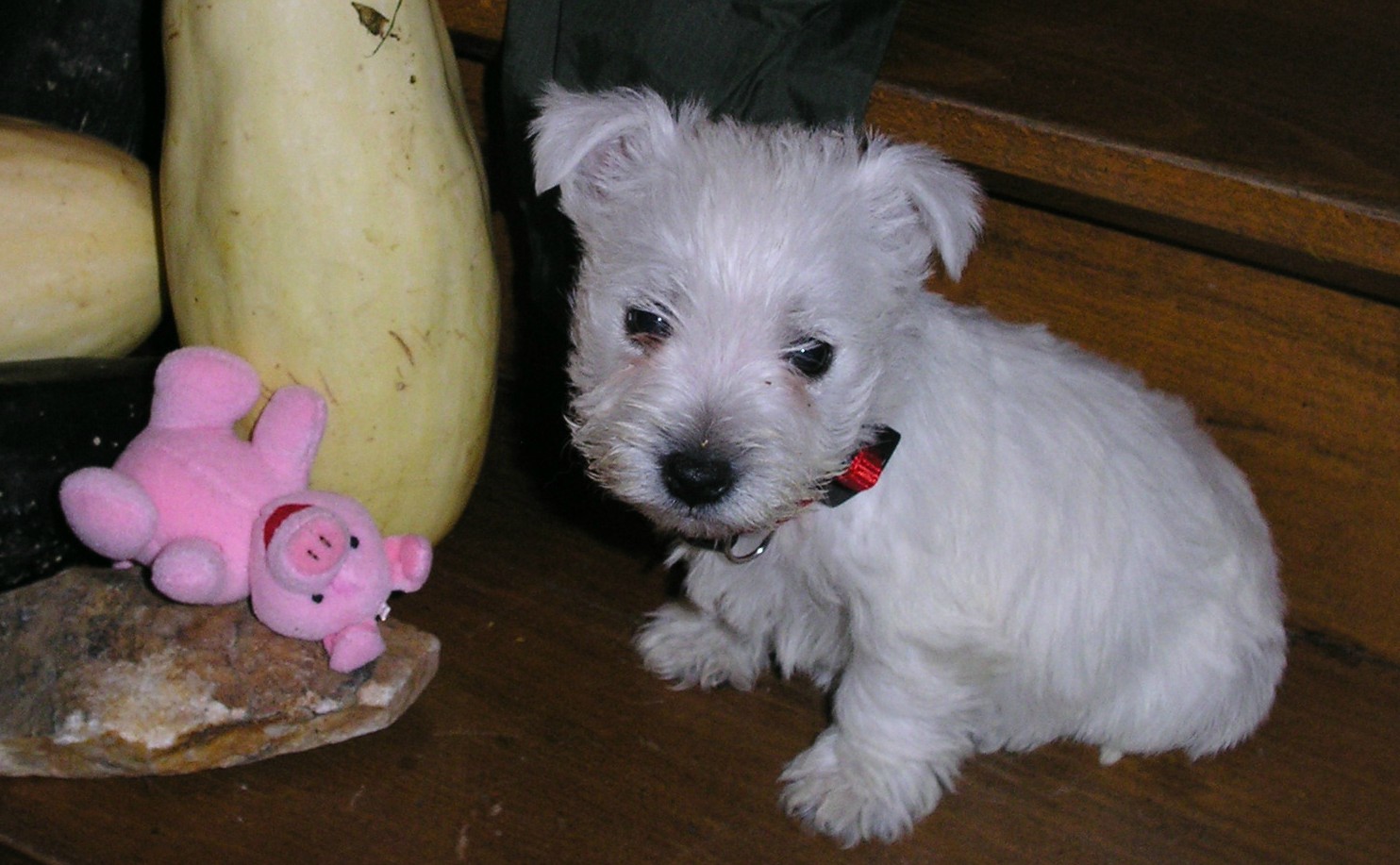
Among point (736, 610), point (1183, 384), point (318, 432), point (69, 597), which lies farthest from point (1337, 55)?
point (69, 597)

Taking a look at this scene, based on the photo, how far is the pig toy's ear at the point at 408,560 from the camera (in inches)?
91.4

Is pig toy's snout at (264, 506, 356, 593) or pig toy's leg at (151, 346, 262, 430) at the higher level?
pig toy's leg at (151, 346, 262, 430)

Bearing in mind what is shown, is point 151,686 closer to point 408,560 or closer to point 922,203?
point 408,560

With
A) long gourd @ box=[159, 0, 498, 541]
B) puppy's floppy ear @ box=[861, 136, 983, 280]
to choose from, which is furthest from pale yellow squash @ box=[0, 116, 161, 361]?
puppy's floppy ear @ box=[861, 136, 983, 280]

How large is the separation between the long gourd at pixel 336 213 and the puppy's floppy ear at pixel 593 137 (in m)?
0.22

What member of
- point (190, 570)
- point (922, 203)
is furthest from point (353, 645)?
point (922, 203)

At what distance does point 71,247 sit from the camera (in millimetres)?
2311

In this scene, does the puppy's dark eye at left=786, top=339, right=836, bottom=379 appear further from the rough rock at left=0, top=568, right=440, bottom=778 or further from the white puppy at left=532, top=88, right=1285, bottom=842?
the rough rock at left=0, top=568, right=440, bottom=778

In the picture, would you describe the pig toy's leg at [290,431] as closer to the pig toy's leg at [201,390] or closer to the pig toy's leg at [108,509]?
the pig toy's leg at [201,390]

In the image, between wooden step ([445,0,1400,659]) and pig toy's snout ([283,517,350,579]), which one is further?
wooden step ([445,0,1400,659])

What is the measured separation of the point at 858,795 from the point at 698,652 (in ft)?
1.52

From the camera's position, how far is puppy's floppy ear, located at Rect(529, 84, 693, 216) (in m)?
2.10

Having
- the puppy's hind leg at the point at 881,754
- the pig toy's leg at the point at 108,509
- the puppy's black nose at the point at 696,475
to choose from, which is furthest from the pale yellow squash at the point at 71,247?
the puppy's hind leg at the point at 881,754

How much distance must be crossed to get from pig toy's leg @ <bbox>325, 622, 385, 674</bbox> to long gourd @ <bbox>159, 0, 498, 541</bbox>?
27 centimetres
